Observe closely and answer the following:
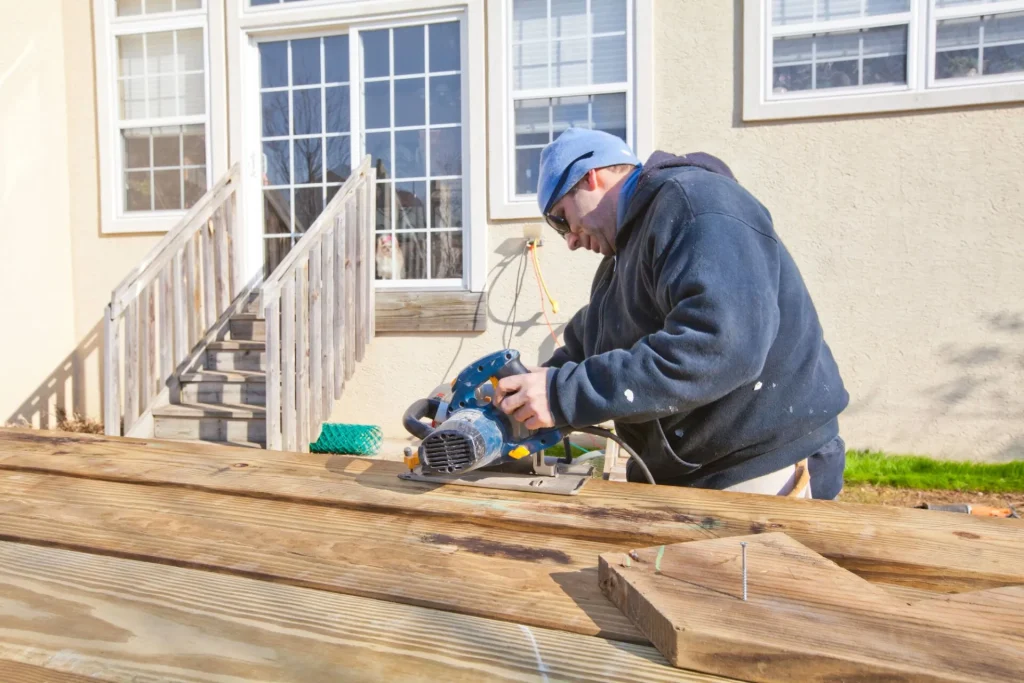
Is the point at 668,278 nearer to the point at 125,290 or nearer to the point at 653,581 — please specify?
the point at 653,581

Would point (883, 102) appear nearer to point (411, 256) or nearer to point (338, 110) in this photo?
point (411, 256)

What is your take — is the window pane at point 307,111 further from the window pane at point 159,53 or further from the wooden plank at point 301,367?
the wooden plank at point 301,367

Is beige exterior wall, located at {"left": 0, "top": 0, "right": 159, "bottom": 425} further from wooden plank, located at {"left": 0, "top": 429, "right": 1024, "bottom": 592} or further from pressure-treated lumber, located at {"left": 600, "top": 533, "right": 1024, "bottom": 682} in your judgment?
pressure-treated lumber, located at {"left": 600, "top": 533, "right": 1024, "bottom": 682}

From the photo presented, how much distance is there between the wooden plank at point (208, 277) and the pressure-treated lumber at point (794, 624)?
211 inches

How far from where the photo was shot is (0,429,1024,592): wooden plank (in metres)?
1.16

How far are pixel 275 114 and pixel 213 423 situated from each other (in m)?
2.84

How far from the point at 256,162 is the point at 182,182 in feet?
2.36

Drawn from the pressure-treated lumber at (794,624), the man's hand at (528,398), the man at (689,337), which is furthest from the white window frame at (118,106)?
the pressure-treated lumber at (794,624)

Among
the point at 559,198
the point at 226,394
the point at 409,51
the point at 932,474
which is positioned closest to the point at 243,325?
the point at 226,394

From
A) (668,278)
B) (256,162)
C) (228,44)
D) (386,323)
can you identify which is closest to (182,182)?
(256,162)

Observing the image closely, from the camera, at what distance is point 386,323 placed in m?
5.81

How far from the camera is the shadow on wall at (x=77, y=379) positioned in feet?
20.3

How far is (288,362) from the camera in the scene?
4.51 m

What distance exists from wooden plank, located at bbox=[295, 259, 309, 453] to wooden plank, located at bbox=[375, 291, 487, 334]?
1.11 meters
